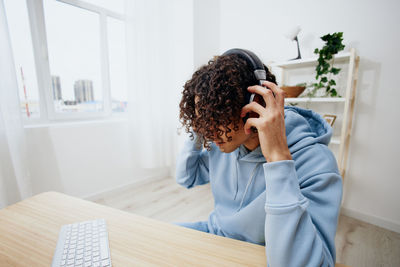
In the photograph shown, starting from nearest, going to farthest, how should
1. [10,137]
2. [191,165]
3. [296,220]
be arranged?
[296,220] < [191,165] < [10,137]

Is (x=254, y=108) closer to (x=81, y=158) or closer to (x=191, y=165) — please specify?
(x=191, y=165)

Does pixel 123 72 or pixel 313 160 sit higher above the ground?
pixel 123 72

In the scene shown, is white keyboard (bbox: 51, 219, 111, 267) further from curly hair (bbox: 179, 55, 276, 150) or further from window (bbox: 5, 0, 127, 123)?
window (bbox: 5, 0, 127, 123)

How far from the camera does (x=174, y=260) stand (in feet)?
1.63

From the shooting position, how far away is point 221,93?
1.93ft

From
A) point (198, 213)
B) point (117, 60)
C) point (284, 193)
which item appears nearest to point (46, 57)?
point (117, 60)

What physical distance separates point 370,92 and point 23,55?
2992 millimetres

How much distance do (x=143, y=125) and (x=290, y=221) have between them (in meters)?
2.27

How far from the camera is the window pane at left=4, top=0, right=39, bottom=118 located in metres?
1.69

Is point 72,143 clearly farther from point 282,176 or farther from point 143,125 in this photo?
point 282,176

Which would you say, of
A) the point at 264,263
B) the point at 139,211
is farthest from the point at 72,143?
the point at 264,263

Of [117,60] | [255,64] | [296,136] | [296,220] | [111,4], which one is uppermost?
[111,4]

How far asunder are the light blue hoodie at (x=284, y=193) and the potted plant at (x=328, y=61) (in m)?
1.26

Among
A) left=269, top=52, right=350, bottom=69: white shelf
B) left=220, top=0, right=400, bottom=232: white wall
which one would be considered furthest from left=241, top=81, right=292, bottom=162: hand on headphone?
left=220, top=0, right=400, bottom=232: white wall
